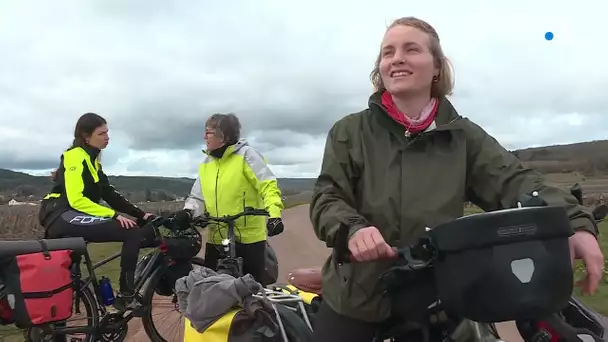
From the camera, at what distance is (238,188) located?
6199 millimetres

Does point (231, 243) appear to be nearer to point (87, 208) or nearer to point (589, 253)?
point (87, 208)

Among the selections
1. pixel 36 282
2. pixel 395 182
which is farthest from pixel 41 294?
pixel 395 182

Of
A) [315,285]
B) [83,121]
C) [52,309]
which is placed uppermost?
[83,121]

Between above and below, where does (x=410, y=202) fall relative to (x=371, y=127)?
below

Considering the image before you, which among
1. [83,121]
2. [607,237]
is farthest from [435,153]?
[607,237]

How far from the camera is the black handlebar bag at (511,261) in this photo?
5.88 ft

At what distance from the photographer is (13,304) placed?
5.18 meters

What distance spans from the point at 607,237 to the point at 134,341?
1073cm

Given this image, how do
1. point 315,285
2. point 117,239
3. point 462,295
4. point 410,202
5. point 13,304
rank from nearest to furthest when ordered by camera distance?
point 462,295, point 410,202, point 315,285, point 13,304, point 117,239

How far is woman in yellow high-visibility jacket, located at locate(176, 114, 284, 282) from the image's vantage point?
20.2ft

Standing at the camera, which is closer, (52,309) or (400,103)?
(400,103)

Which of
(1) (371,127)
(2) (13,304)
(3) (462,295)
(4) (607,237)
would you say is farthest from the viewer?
(4) (607,237)

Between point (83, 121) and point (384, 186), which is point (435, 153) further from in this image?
point (83, 121)

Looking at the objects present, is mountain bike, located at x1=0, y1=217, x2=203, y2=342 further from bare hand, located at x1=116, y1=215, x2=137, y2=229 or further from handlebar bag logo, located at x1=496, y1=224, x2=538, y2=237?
handlebar bag logo, located at x1=496, y1=224, x2=538, y2=237
